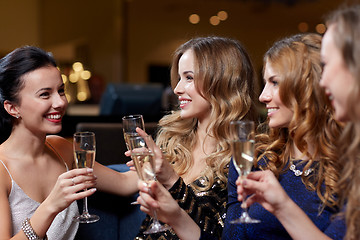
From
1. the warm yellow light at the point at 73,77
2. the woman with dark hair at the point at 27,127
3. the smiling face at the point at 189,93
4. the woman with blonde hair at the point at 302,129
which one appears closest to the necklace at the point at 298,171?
the woman with blonde hair at the point at 302,129

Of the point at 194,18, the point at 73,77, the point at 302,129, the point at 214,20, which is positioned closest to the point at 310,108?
the point at 302,129

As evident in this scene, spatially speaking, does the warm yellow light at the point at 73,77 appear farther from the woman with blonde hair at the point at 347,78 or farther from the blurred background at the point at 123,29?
the woman with blonde hair at the point at 347,78

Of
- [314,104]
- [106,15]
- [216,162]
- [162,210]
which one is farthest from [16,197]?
[106,15]

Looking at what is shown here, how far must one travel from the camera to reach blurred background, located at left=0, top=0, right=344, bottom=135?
31.3 feet

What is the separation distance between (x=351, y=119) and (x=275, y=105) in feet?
1.66

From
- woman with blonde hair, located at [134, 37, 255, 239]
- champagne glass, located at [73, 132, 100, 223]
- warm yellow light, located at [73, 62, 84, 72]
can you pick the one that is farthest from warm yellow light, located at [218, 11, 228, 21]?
champagne glass, located at [73, 132, 100, 223]

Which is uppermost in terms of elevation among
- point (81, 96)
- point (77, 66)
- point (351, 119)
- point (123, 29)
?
point (351, 119)

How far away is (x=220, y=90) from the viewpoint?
7.89 feet

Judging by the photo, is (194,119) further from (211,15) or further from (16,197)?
(211,15)

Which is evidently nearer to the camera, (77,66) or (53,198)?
(53,198)

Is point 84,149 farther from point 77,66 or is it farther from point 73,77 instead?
point 77,66

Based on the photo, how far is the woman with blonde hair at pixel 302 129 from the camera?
183 centimetres

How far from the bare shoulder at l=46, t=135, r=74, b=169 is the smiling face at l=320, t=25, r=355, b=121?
142cm

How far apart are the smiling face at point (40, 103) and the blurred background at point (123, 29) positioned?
5.62 m
